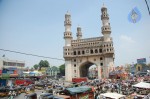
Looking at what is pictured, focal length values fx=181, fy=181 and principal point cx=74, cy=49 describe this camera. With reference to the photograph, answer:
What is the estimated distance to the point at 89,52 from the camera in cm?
6178

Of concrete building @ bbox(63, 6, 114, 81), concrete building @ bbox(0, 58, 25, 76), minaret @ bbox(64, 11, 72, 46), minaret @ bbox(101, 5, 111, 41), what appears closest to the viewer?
concrete building @ bbox(0, 58, 25, 76)

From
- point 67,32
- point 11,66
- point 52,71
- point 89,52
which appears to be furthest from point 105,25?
point 52,71

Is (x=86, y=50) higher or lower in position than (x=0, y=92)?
higher

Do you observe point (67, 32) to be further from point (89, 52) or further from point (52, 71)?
point (52, 71)

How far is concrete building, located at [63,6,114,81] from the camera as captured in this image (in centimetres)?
5803

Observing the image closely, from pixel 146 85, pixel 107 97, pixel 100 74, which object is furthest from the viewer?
pixel 100 74

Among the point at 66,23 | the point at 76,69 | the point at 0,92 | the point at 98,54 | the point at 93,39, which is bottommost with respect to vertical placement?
the point at 0,92

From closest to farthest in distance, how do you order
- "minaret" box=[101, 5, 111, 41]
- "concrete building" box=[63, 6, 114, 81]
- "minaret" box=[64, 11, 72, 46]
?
"concrete building" box=[63, 6, 114, 81] < "minaret" box=[101, 5, 111, 41] < "minaret" box=[64, 11, 72, 46]

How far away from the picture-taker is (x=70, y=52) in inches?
2488

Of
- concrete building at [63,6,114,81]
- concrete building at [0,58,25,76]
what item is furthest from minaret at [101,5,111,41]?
concrete building at [0,58,25,76]

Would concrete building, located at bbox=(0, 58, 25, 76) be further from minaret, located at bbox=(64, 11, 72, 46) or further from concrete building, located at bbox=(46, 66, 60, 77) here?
concrete building, located at bbox=(46, 66, 60, 77)

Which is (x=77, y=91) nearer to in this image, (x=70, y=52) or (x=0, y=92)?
(x=0, y=92)

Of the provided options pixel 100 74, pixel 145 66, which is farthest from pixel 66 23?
pixel 145 66

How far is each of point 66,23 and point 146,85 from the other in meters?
45.1
